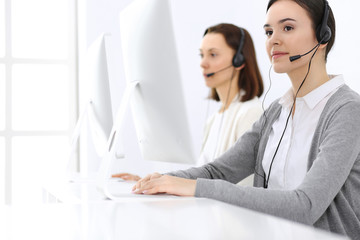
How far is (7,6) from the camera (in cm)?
412

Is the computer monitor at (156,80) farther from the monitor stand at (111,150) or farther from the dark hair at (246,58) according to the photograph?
the dark hair at (246,58)

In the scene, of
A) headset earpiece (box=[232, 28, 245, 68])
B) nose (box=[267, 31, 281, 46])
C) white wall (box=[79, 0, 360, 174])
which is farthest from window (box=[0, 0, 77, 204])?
nose (box=[267, 31, 281, 46])

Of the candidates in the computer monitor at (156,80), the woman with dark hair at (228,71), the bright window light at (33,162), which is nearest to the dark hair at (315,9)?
the computer monitor at (156,80)

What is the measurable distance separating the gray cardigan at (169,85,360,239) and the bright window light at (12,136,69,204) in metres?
3.17

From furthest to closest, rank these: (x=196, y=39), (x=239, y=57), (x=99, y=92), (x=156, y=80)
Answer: (x=196, y=39) → (x=239, y=57) → (x=99, y=92) → (x=156, y=80)

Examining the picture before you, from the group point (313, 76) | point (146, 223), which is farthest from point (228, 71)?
point (146, 223)

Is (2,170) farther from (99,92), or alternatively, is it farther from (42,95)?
(99,92)

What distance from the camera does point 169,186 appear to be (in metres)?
1.17

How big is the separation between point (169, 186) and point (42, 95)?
11.0 feet

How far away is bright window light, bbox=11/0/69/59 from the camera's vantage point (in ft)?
13.7

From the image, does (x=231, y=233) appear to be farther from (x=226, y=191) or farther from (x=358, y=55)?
(x=358, y=55)

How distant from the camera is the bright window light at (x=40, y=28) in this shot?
4.18m

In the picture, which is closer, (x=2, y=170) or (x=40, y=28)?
(x=2, y=170)

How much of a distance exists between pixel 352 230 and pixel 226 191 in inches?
15.1
